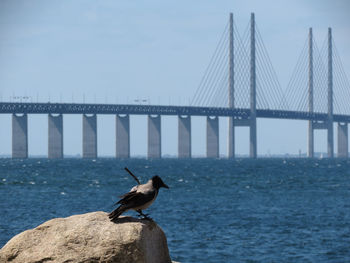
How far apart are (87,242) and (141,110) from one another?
391ft

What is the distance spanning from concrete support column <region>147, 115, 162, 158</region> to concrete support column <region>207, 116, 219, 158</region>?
9254mm

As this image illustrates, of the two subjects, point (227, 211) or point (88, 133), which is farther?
point (88, 133)

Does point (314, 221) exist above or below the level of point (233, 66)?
below

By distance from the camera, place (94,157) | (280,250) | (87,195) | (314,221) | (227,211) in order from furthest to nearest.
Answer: (94,157), (87,195), (227,211), (314,221), (280,250)

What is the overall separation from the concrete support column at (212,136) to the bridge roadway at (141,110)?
7.77 ft

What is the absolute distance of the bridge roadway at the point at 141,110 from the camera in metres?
122

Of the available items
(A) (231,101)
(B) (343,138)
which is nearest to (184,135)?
(A) (231,101)

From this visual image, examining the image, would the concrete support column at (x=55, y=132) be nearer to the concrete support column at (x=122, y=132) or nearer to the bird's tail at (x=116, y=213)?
the concrete support column at (x=122, y=132)

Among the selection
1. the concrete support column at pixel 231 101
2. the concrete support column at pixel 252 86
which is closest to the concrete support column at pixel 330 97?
the concrete support column at pixel 252 86

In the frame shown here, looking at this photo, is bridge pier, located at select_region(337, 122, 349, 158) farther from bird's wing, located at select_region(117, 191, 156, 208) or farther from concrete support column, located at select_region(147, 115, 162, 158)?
bird's wing, located at select_region(117, 191, 156, 208)

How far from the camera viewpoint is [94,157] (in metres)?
134

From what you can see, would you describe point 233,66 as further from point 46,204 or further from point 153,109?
point 46,204

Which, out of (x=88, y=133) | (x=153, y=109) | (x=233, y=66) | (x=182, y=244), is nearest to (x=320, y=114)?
(x=233, y=66)

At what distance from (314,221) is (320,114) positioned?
106 m
